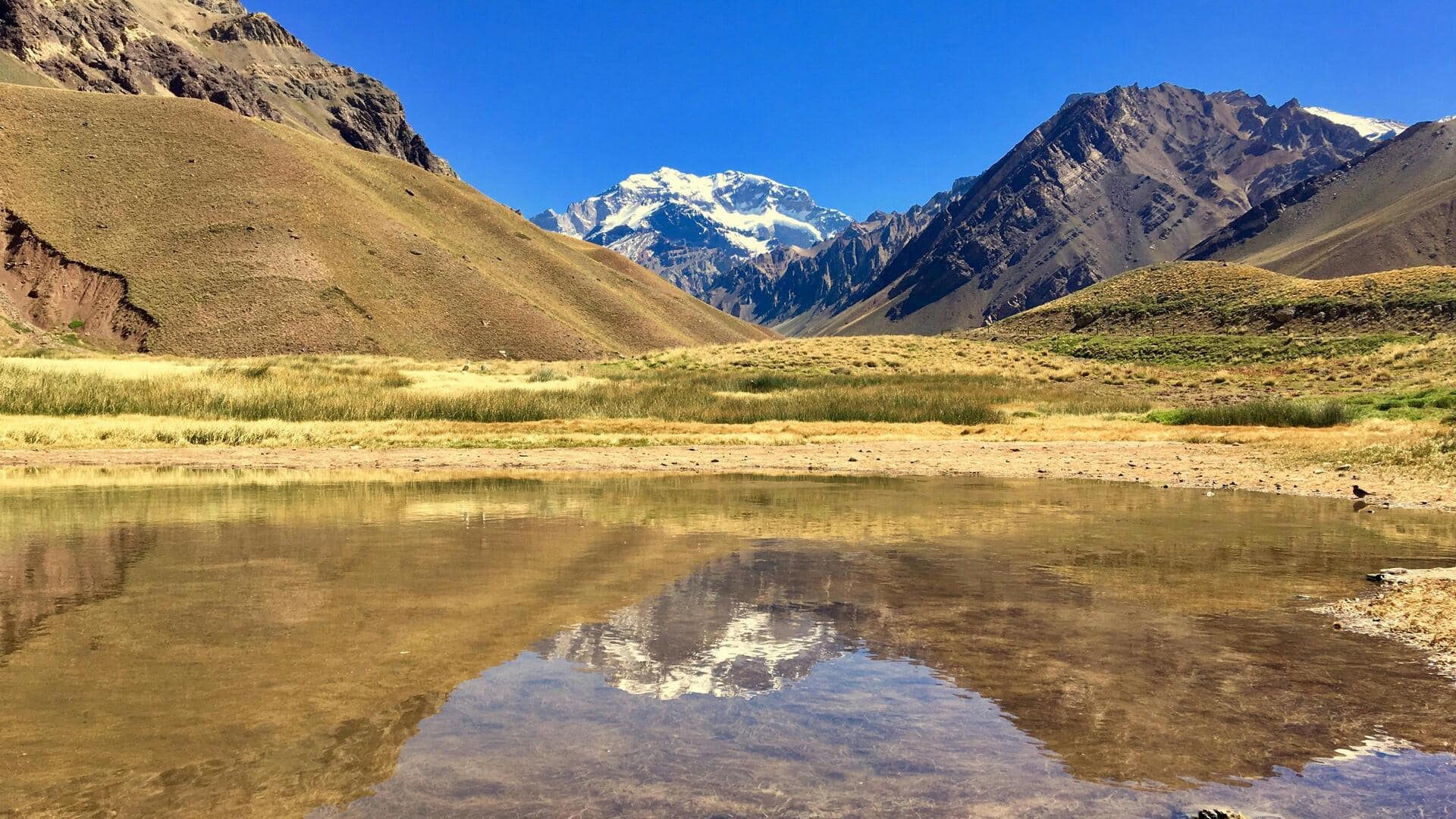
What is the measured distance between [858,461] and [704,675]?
1953 centimetres

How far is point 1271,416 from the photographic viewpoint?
3344cm

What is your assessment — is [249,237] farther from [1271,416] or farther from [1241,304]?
[1271,416]

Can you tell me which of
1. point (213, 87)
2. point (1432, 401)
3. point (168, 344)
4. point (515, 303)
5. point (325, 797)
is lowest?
point (325, 797)

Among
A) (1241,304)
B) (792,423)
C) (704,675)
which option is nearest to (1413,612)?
(704,675)

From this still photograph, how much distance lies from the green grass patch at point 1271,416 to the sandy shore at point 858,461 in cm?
588

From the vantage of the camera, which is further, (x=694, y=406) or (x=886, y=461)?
(x=694, y=406)

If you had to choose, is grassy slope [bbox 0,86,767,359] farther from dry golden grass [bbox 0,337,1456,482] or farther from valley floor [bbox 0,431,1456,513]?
valley floor [bbox 0,431,1456,513]

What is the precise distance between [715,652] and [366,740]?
295 centimetres

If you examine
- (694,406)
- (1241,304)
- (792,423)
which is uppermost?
(1241,304)

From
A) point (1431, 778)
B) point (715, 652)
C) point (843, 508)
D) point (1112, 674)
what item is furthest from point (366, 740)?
point (843, 508)

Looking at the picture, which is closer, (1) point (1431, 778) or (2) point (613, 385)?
(1) point (1431, 778)

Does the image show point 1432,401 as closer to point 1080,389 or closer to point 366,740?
point 1080,389

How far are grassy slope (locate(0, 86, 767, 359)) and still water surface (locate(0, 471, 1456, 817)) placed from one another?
91425 millimetres

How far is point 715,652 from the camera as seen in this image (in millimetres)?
7520
